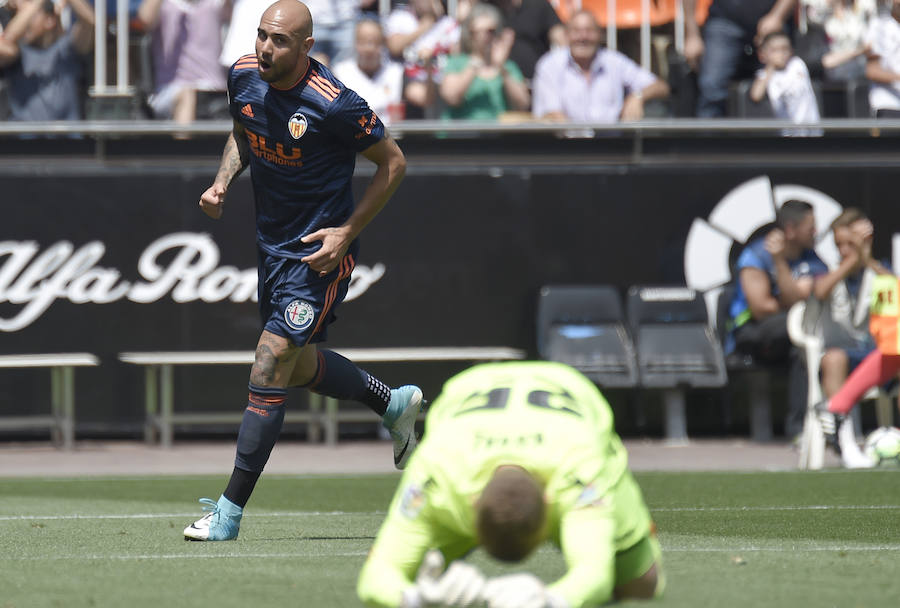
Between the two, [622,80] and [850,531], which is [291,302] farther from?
Result: [622,80]

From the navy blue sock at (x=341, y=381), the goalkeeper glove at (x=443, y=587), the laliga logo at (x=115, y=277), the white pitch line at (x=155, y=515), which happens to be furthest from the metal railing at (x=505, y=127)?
the goalkeeper glove at (x=443, y=587)

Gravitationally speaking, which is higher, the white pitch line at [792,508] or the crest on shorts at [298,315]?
the crest on shorts at [298,315]

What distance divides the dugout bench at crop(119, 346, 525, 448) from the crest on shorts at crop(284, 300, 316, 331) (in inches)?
238

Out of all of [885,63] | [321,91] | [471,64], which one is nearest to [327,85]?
[321,91]

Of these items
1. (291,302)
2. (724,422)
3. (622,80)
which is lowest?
(724,422)

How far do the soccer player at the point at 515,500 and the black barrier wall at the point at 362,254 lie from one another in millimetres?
8907

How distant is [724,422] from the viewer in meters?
13.4

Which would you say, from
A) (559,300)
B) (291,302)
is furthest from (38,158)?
(291,302)

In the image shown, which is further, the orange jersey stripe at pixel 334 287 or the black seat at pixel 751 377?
the black seat at pixel 751 377

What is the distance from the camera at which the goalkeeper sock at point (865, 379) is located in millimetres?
10680

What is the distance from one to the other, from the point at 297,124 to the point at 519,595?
3.30 m

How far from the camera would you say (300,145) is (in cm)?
654

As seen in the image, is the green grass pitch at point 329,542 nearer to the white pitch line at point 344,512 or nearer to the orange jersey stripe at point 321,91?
the white pitch line at point 344,512

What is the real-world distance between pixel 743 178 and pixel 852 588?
867 centimetres
